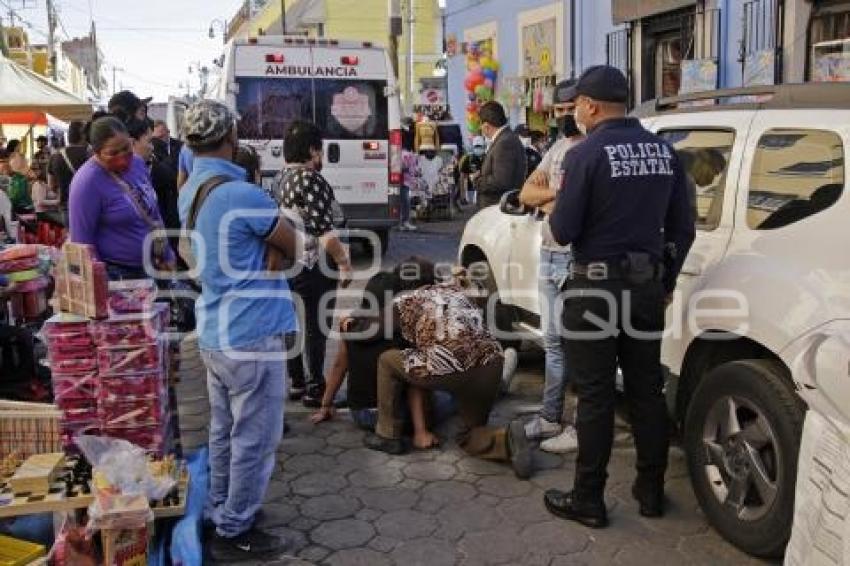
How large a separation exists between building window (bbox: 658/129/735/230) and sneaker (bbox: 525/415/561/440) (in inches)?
58.9

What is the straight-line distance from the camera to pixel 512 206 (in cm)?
535

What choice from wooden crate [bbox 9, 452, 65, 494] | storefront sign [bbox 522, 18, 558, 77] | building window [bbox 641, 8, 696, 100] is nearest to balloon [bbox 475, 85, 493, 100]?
storefront sign [bbox 522, 18, 558, 77]

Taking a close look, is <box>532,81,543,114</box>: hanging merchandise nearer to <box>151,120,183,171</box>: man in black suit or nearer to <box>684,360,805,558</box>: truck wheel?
<box>151,120,183,171</box>: man in black suit

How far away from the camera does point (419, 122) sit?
16.9m

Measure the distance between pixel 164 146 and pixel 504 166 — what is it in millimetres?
4196

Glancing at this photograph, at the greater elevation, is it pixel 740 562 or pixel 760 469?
pixel 760 469

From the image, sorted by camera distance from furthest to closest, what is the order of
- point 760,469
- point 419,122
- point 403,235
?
1. point 419,122
2. point 403,235
3. point 760,469

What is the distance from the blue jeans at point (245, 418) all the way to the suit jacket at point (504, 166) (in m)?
3.46

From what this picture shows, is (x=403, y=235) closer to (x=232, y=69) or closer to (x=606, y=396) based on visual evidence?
(x=232, y=69)

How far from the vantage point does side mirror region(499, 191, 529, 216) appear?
529 centimetres

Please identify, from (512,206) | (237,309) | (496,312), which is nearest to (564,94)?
(512,206)

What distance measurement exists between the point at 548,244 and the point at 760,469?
5.38 ft

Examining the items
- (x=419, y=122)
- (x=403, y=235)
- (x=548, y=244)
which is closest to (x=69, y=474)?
(x=548, y=244)

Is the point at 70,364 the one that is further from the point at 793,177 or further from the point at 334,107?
the point at 334,107
